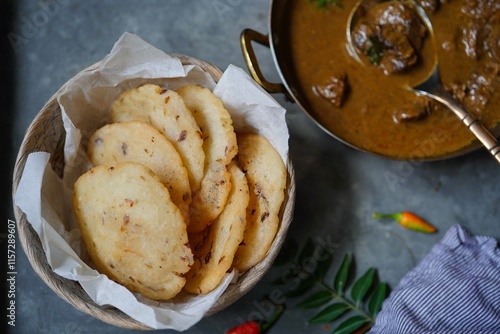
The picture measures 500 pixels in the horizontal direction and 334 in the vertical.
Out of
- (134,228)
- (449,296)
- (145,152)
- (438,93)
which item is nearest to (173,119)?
(145,152)

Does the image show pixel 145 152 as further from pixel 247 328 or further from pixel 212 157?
pixel 247 328

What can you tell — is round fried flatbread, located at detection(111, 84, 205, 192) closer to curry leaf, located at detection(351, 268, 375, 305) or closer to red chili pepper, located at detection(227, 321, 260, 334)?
red chili pepper, located at detection(227, 321, 260, 334)

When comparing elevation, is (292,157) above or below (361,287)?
above

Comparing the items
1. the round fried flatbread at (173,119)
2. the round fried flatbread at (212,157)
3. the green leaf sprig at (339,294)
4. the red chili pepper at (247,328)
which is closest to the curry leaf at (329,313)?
the green leaf sprig at (339,294)

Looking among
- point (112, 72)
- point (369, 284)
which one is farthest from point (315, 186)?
point (112, 72)

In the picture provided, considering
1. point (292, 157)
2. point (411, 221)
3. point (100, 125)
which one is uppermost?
point (100, 125)

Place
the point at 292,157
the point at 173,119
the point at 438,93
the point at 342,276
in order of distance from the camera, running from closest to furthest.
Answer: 1. the point at 173,119
2. the point at 438,93
3. the point at 342,276
4. the point at 292,157

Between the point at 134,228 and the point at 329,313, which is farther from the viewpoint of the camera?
the point at 329,313

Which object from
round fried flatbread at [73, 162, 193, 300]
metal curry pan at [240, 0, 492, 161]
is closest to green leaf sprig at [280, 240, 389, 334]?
metal curry pan at [240, 0, 492, 161]

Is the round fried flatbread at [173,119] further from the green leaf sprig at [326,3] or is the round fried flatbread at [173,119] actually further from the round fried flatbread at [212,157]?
the green leaf sprig at [326,3]
